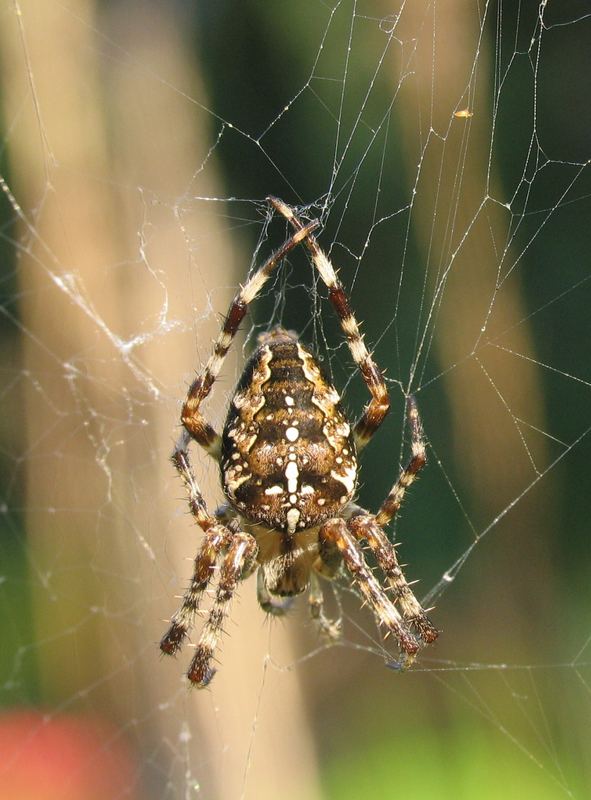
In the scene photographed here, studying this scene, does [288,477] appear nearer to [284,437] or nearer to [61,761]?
[284,437]

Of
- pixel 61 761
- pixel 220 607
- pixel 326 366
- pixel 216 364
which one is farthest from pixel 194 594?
pixel 61 761

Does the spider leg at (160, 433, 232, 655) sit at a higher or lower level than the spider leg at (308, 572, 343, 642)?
higher

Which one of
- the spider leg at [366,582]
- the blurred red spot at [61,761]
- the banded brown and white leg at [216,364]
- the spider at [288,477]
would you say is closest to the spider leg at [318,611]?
the spider at [288,477]

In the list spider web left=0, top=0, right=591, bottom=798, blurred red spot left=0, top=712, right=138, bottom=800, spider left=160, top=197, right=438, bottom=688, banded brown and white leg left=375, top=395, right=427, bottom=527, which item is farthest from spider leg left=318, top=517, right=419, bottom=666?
blurred red spot left=0, top=712, right=138, bottom=800

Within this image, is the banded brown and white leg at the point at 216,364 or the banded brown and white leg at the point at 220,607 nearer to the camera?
the banded brown and white leg at the point at 216,364

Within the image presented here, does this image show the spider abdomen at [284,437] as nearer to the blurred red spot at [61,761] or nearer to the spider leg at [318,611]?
the spider leg at [318,611]

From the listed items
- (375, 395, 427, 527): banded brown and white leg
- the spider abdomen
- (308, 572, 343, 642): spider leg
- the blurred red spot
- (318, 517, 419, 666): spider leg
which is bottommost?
the blurred red spot

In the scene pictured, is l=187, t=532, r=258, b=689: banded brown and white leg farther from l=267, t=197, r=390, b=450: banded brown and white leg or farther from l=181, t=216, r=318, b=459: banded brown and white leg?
l=267, t=197, r=390, b=450: banded brown and white leg
